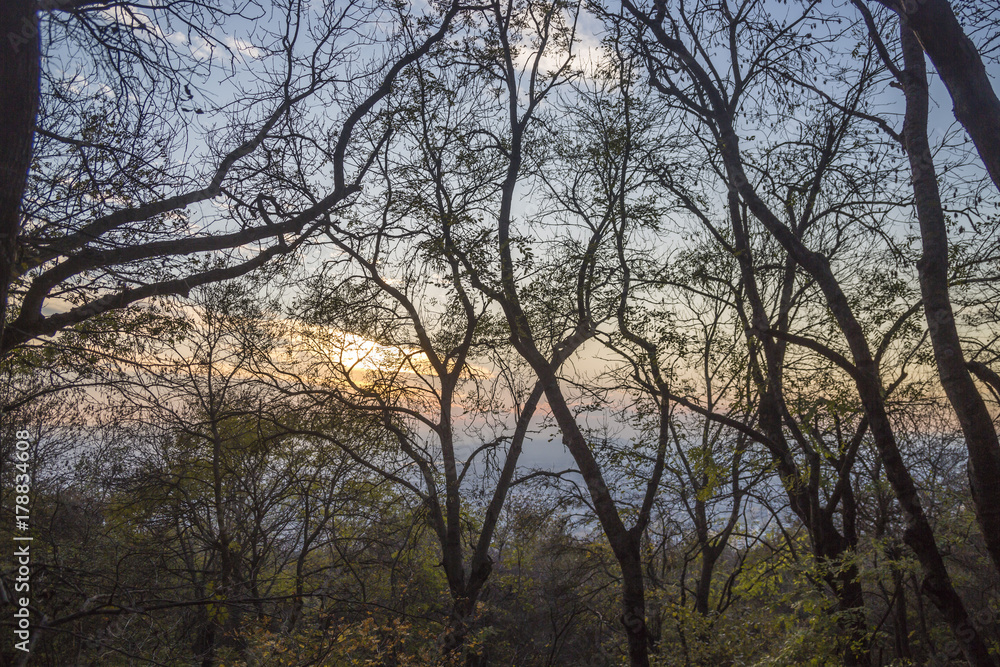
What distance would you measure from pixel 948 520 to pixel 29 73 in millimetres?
10044

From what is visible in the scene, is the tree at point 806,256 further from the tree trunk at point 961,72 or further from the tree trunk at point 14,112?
the tree trunk at point 14,112

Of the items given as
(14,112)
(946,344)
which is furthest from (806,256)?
(14,112)

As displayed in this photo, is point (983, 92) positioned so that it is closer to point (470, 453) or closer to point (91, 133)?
point (91, 133)

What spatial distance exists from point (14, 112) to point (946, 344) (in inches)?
296

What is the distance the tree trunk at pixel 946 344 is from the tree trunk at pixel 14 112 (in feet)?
24.0

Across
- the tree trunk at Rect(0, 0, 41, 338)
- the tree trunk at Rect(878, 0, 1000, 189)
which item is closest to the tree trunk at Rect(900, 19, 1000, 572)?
the tree trunk at Rect(878, 0, 1000, 189)

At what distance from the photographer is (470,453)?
1234 cm

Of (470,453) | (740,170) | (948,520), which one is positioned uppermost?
(740,170)

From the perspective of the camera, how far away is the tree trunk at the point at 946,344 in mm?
5371

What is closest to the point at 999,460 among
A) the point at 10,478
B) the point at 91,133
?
the point at 91,133

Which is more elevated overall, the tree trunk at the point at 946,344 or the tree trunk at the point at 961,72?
the tree trunk at the point at 961,72

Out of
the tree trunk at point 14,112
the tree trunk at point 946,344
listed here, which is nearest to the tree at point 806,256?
the tree trunk at point 946,344

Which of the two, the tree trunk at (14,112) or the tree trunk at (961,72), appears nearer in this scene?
the tree trunk at (14,112)

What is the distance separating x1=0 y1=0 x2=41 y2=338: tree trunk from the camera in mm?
3910
